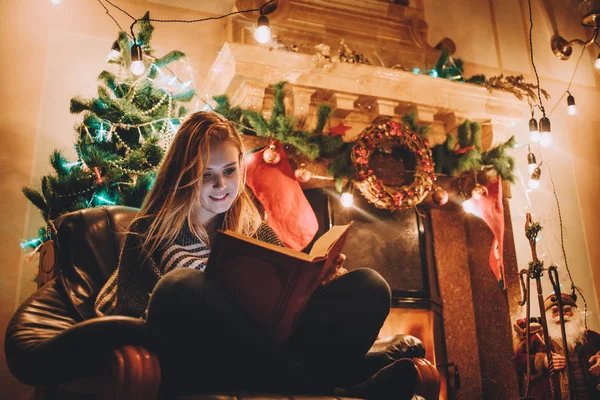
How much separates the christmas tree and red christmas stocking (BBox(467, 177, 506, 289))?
74.7 inches

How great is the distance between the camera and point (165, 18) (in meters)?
3.44

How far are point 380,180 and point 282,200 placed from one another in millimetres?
650

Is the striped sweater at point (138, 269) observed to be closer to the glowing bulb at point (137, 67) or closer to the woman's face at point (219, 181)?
the woman's face at point (219, 181)

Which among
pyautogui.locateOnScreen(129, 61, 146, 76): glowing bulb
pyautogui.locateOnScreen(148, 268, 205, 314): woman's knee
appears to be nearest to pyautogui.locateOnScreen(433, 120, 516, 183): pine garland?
pyautogui.locateOnScreen(129, 61, 146, 76): glowing bulb

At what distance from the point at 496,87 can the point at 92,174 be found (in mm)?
2570

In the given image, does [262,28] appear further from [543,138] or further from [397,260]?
[543,138]

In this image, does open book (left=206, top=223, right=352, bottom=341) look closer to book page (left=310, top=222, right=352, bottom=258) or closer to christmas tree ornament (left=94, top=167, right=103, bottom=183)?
book page (left=310, top=222, right=352, bottom=258)

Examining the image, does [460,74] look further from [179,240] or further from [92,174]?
[179,240]

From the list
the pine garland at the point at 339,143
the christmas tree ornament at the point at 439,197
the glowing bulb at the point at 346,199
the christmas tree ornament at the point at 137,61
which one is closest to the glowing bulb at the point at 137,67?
the christmas tree ornament at the point at 137,61

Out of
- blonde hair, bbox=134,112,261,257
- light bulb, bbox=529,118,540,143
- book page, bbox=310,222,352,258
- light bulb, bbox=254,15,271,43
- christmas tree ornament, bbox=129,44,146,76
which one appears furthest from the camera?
light bulb, bbox=529,118,540,143

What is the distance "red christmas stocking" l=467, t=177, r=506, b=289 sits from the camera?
128 inches

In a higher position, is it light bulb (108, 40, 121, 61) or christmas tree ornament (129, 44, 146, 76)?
light bulb (108, 40, 121, 61)

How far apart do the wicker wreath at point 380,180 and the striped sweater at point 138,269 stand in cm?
177

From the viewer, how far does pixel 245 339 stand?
41.9 inches
